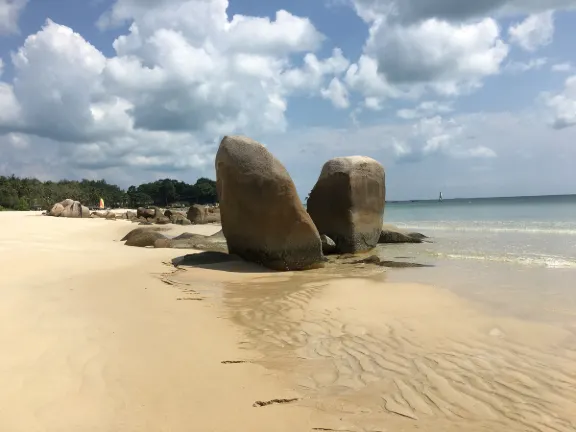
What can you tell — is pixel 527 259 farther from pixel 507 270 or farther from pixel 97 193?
pixel 97 193

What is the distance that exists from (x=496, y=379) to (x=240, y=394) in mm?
2091

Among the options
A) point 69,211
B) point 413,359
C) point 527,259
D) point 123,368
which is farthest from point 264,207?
point 69,211

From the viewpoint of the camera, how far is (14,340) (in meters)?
3.97

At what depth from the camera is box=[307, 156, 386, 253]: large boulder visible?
13.5m

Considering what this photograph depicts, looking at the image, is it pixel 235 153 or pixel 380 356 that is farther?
pixel 235 153

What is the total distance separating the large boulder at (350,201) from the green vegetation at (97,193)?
179 feet

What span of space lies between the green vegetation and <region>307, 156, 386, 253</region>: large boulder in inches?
2151

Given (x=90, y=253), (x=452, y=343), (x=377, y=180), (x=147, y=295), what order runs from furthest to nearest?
(x=377, y=180) → (x=90, y=253) → (x=147, y=295) → (x=452, y=343)

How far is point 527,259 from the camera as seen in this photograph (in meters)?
11.4

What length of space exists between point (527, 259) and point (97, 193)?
8208 cm

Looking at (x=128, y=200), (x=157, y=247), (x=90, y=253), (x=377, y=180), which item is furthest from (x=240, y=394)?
(x=128, y=200)

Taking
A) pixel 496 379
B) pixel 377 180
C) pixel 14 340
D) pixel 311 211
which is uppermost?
pixel 377 180

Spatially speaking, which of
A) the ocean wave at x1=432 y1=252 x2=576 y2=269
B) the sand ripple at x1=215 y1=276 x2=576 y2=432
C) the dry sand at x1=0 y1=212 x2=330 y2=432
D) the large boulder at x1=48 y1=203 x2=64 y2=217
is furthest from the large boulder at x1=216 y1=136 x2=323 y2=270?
the large boulder at x1=48 y1=203 x2=64 y2=217

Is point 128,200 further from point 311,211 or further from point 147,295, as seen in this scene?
point 147,295
